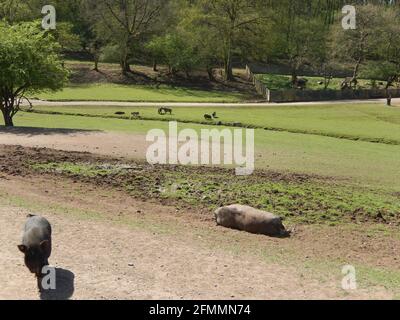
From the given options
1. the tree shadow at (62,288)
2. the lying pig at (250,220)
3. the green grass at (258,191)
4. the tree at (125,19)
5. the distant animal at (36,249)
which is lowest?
the green grass at (258,191)

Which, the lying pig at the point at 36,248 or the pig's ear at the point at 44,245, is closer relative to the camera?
the lying pig at the point at 36,248

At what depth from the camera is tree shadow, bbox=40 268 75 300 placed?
1027 centimetres

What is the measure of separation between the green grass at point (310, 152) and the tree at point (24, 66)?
296 cm

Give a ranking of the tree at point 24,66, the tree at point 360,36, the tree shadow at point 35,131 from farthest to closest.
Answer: the tree at point 360,36
the tree at point 24,66
the tree shadow at point 35,131

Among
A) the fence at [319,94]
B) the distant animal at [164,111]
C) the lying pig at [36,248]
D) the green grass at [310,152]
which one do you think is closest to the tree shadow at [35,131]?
the green grass at [310,152]

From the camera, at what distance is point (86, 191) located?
736 inches

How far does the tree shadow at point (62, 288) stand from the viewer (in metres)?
10.3

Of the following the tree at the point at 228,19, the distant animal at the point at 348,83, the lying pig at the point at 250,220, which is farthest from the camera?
the tree at the point at 228,19

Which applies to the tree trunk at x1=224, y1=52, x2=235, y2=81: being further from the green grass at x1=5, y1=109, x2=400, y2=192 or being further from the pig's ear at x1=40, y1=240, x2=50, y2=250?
the pig's ear at x1=40, y1=240, x2=50, y2=250

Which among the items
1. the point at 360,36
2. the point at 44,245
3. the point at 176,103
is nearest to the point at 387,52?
the point at 360,36

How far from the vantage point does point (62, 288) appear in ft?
34.8

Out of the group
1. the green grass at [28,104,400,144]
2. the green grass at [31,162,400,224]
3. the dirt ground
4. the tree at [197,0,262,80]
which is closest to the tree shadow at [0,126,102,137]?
the green grass at [31,162,400,224]

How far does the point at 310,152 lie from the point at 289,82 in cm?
5158

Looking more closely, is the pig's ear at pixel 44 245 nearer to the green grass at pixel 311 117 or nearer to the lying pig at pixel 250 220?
the lying pig at pixel 250 220
